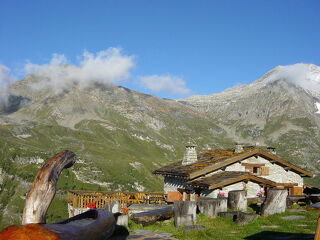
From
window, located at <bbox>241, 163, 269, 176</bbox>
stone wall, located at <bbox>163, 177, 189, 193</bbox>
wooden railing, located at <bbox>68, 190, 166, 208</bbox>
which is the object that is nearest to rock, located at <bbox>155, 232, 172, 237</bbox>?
wooden railing, located at <bbox>68, 190, 166, 208</bbox>

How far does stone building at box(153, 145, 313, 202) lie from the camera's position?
83.6 feet

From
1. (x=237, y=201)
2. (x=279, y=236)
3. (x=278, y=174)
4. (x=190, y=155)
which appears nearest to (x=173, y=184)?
(x=190, y=155)

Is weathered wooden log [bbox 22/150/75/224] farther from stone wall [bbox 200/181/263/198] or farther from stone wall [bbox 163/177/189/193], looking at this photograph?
stone wall [bbox 163/177/189/193]

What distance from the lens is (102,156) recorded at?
18688 centimetres

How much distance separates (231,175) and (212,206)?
11.8 metres

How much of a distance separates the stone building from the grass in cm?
1008

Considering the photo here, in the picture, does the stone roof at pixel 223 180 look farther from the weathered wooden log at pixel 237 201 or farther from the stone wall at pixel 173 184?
the weathered wooden log at pixel 237 201

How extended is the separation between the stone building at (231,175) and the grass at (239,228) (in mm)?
10079

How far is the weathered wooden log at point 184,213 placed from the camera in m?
13.3

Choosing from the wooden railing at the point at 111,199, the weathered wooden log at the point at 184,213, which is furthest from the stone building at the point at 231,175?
the weathered wooden log at the point at 184,213

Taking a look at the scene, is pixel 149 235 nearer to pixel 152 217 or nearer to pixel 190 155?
pixel 152 217

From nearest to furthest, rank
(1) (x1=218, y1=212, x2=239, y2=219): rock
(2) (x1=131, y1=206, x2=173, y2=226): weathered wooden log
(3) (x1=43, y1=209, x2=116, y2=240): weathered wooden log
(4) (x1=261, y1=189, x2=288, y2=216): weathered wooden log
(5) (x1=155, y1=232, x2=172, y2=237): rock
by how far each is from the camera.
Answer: (3) (x1=43, y1=209, x2=116, y2=240): weathered wooden log → (5) (x1=155, y1=232, x2=172, y2=237): rock → (2) (x1=131, y1=206, x2=173, y2=226): weathered wooden log → (1) (x1=218, y1=212, x2=239, y2=219): rock → (4) (x1=261, y1=189, x2=288, y2=216): weathered wooden log

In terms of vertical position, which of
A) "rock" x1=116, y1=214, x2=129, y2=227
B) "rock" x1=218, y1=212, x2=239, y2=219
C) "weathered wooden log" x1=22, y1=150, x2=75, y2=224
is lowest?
"rock" x1=116, y1=214, x2=129, y2=227

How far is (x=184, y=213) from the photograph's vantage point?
44.3 ft
